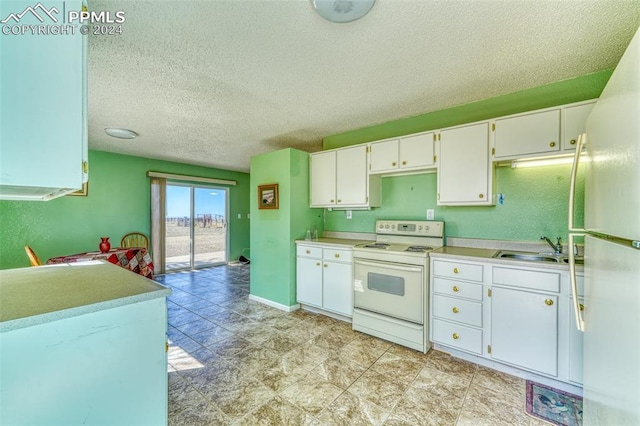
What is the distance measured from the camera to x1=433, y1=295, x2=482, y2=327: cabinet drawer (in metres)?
2.13

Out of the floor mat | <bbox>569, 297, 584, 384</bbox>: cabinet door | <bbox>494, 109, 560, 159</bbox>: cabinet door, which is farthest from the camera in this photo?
<bbox>494, 109, 560, 159</bbox>: cabinet door

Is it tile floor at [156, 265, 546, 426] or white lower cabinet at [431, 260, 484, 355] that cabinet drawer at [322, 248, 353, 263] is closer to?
tile floor at [156, 265, 546, 426]

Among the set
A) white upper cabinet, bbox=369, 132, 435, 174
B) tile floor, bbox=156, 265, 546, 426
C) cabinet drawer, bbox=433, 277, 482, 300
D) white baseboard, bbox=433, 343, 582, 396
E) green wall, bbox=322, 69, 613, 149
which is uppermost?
green wall, bbox=322, 69, 613, 149

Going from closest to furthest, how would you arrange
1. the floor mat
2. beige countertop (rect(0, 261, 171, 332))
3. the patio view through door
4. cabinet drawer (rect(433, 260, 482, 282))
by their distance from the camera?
beige countertop (rect(0, 261, 171, 332))
the floor mat
cabinet drawer (rect(433, 260, 482, 282))
the patio view through door

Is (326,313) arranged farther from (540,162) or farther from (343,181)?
(540,162)

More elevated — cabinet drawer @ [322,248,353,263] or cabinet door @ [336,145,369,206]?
cabinet door @ [336,145,369,206]

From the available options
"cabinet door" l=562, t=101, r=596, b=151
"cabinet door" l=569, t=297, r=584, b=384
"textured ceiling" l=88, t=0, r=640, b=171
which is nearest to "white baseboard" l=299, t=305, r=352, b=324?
"cabinet door" l=569, t=297, r=584, b=384

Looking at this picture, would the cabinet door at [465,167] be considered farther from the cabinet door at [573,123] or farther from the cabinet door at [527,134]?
the cabinet door at [573,123]

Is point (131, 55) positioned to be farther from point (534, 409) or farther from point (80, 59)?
point (534, 409)

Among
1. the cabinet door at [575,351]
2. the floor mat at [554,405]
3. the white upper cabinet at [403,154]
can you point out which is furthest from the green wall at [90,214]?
the cabinet door at [575,351]

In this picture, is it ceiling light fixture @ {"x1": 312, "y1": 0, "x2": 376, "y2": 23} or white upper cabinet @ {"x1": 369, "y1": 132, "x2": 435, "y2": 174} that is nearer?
ceiling light fixture @ {"x1": 312, "y1": 0, "x2": 376, "y2": 23}

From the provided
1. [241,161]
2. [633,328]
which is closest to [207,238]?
[241,161]

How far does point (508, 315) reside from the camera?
1990mm

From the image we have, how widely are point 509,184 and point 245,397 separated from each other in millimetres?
2918
